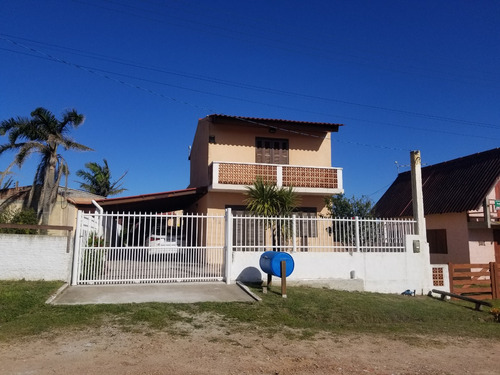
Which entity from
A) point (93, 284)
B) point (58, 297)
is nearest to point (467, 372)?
point (58, 297)

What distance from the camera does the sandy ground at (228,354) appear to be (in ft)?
15.0

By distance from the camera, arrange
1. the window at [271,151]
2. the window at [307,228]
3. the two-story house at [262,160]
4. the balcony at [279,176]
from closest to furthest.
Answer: the window at [307,228]
the balcony at [279,176]
the two-story house at [262,160]
the window at [271,151]

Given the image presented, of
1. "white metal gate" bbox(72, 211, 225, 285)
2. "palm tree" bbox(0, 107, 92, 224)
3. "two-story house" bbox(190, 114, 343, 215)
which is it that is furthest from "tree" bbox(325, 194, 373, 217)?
"palm tree" bbox(0, 107, 92, 224)

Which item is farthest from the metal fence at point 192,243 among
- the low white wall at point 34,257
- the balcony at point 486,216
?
the balcony at point 486,216

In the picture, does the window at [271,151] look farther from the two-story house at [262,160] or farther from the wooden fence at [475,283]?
the wooden fence at [475,283]

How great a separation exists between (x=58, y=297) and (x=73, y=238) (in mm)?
2037

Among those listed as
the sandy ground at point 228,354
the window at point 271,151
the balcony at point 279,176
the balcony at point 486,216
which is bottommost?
the sandy ground at point 228,354

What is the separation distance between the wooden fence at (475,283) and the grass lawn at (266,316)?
3.18 metres

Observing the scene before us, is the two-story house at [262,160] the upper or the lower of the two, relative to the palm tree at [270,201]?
upper

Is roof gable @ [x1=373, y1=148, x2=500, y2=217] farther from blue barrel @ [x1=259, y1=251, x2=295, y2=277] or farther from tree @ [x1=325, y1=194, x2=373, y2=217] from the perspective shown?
blue barrel @ [x1=259, y1=251, x2=295, y2=277]

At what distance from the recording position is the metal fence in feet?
31.5

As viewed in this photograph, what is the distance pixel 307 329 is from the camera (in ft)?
21.6

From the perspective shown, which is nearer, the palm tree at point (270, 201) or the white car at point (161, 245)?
the white car at point (161, 245)

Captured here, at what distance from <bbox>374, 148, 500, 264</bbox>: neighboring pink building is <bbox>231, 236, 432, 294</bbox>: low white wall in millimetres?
7967
